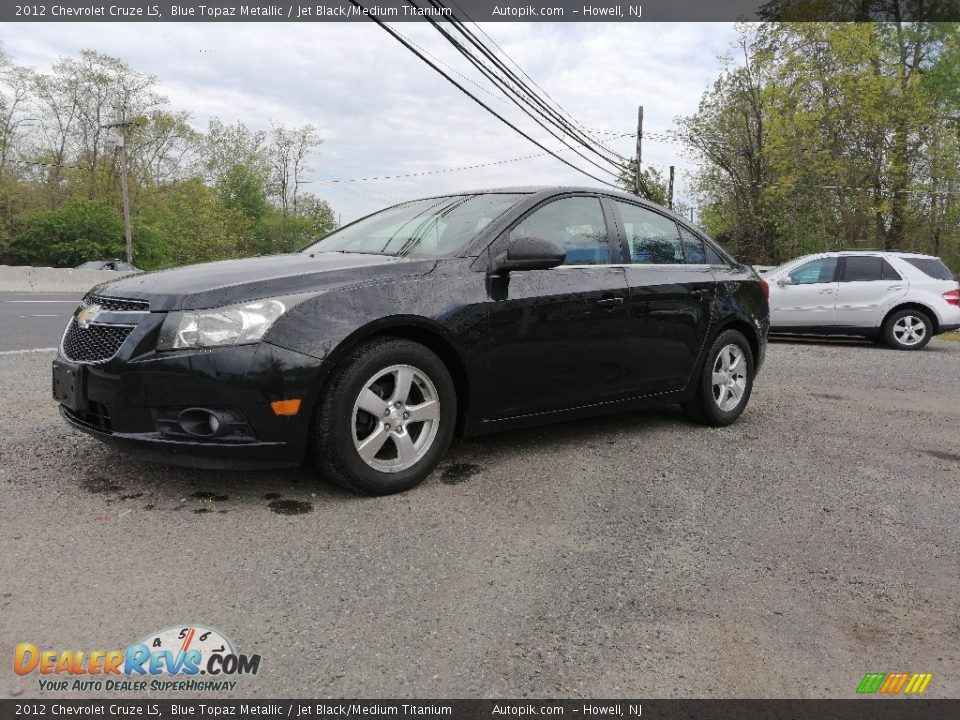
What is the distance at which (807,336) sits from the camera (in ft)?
44.8

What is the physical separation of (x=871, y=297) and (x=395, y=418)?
10933 millimetres

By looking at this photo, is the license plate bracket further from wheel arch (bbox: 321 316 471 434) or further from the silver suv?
the silver suv

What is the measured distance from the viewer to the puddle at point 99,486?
329 centimetres

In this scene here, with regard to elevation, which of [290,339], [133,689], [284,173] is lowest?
[133,689]

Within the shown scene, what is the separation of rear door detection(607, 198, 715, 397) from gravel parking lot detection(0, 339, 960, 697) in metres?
0.50

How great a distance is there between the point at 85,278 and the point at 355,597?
2738 cm

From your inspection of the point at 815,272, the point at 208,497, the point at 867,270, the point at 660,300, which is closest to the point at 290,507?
the point at 208,497

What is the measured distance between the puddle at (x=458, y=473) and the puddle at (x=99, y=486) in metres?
1.54

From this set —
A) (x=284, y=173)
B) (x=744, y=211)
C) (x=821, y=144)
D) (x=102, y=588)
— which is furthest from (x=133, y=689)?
(x=284, y=173)

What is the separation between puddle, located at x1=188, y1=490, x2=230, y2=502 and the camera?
10.7ft

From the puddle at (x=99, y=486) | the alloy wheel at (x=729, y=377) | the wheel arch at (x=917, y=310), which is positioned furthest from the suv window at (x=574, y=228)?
the wheel arch at (x=917, y=310)

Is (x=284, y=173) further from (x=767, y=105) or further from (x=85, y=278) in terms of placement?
(x=767, y=105)
